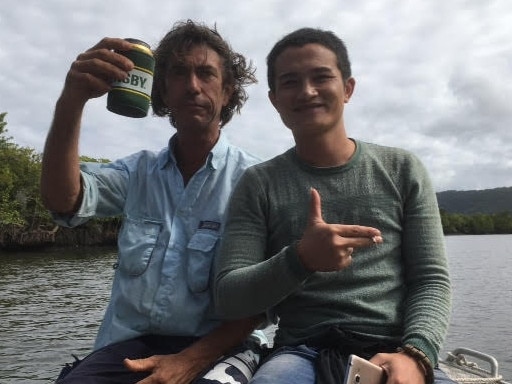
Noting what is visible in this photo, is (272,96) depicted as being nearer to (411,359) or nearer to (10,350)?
(411,359)

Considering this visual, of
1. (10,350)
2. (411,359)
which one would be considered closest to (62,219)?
(411,359)

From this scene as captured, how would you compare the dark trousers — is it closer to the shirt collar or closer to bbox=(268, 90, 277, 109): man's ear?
the shirt collar

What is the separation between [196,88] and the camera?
11.4ft

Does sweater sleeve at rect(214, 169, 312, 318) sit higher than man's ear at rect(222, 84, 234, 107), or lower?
lower

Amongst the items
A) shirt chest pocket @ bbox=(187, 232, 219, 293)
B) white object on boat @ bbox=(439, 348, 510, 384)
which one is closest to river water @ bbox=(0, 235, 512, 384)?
white object on boat @ bbox=(439, 348, 510, 384)

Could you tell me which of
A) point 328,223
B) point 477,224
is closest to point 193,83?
point 328,223

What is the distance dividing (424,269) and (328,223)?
56 centimetres

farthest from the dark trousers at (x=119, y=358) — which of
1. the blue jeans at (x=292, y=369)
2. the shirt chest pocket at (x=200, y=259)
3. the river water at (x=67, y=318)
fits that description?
the river water at (x=67, y=318)

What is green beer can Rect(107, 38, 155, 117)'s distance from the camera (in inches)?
108

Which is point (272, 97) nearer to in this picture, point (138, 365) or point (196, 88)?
point (196, 88)

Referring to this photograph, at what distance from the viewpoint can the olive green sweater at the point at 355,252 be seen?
2.76 meters

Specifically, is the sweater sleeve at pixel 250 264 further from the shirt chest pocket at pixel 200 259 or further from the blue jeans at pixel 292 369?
the blue jeans at pixel 292 369

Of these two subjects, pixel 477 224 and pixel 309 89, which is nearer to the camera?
pixel 309 89

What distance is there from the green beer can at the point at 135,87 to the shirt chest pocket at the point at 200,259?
35.3 inches
